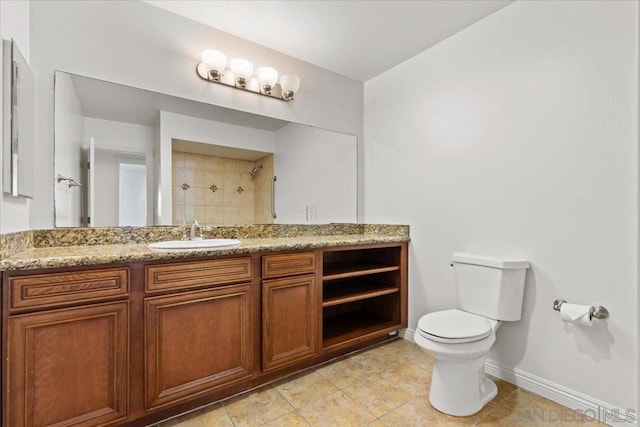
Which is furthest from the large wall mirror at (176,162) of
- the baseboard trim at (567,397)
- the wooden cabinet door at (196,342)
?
the baseboard trim at (567,397)

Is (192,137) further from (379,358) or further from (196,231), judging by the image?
(379,358)

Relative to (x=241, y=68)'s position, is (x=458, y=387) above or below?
below

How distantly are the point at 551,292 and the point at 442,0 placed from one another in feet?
5.77

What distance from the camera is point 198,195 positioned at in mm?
2045

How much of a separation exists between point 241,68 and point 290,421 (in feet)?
6.93

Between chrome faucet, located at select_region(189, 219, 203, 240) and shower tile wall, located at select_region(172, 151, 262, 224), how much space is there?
7cm

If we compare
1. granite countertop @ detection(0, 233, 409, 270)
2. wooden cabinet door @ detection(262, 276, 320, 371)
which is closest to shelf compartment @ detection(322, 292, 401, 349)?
wooden cabinet door @ detection(262, 276, 320, 371)

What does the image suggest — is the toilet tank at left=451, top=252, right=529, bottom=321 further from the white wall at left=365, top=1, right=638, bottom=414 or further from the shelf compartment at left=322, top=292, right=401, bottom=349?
the shelf compartment at left=322, top=292, right=401, bottom=349

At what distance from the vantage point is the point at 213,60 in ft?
6.47

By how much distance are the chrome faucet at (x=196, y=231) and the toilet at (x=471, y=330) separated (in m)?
1.41

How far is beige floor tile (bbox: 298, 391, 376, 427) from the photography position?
4.89ft

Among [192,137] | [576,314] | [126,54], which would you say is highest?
[126,54]

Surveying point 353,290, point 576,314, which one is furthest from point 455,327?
point 353,290

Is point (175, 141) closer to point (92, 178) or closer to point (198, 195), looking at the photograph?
point (198, 195)
